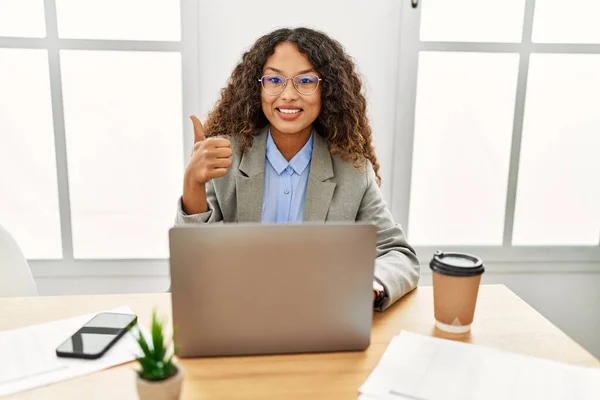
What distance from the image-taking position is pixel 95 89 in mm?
2160

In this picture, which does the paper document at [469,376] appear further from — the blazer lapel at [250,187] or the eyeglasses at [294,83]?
the eyeglasses at [294,83]

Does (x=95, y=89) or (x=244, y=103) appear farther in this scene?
(x=95, y=89)

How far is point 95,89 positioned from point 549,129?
1963 millimetres

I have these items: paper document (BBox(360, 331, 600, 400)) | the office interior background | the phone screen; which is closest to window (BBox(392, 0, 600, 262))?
the office interior background

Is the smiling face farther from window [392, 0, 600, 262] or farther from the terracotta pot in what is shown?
the terracotta pot

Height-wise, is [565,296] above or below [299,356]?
below

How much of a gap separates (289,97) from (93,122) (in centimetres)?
108

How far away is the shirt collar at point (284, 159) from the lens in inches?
61.6

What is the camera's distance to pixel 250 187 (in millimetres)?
1512

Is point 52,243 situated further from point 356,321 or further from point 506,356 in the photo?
point 506,356

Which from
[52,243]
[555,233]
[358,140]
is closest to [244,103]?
[358,140]

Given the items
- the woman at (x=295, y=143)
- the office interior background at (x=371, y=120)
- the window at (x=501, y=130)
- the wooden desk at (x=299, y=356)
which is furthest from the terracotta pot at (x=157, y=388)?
the window at (x=501, y=130)

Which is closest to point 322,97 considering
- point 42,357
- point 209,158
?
point 209,158

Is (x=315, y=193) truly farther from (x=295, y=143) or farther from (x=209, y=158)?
(x=209, y=158)
